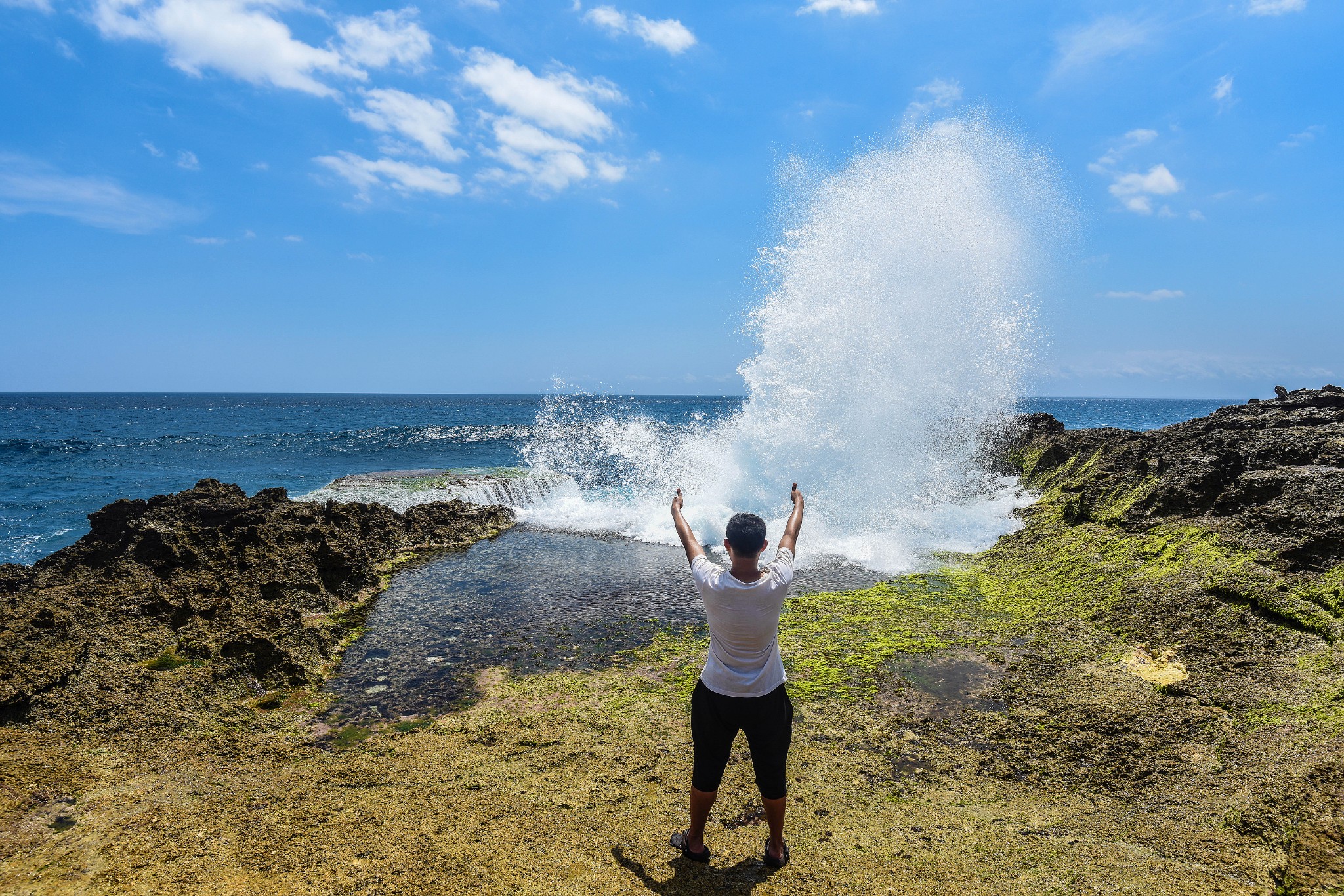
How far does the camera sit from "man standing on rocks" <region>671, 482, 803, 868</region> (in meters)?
3.35

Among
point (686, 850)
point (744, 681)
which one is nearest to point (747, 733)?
point (744, 681)

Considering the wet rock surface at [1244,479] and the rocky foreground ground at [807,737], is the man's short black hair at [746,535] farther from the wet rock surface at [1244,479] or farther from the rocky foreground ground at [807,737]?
the wet rock surface at [1244,479]

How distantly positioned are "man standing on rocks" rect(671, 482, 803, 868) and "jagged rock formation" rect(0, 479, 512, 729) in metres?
4.67

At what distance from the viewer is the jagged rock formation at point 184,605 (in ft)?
17.8

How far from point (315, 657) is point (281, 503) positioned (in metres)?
6.10

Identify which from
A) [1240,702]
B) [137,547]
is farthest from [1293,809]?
[137,547]

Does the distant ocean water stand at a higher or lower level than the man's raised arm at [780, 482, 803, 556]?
lower

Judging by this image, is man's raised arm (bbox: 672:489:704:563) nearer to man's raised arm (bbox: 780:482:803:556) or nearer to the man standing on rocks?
the man standing on rocks

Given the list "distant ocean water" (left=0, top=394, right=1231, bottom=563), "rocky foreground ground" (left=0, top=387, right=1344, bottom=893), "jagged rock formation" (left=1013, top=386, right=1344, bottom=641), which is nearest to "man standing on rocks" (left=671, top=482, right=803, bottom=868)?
"rocky foreground ground" (left=0, top=387, right=1344, bottom=893)

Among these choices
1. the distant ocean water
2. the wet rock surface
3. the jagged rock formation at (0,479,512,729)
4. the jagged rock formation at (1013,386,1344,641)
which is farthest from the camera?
the distant ocean water

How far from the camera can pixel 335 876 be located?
3404 mm

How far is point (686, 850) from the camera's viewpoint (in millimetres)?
3658

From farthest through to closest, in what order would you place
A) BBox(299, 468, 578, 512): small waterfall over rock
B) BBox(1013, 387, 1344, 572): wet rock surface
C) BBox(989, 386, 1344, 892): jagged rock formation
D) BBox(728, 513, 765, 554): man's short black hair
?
1. BBox(299, 468, 578, 512): small waterfall over rock
2. BBox(1013, 387, 1344, 572): wet rock surface
3. BBox(989, 386, 1344, 892): jagged rock formation
4. BBox(728, 513, 765, 554): man's short black hair

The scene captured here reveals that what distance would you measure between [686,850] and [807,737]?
5.89ft
